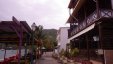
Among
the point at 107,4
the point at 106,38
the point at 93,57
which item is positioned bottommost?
the point at 93,57

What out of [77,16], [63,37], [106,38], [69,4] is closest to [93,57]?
[106,38]

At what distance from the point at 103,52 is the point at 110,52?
2.52ft

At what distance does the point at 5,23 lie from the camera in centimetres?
936

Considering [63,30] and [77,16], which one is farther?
[63,30]

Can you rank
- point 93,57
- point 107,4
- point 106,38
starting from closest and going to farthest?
point 106,38 → point 107,4 → point 93,57

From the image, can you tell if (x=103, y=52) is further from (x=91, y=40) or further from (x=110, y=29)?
(x=91, y=40)

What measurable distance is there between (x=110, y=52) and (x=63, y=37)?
129ft

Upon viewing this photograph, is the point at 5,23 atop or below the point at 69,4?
below

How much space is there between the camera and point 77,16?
25516 mm

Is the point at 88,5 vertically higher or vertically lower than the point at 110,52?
higher

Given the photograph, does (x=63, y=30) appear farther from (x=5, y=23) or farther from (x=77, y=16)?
(x=5, y=23)

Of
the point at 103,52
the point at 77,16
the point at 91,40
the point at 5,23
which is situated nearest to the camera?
the point at 5,23

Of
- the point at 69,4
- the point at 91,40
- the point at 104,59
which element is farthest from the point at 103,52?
the point at 69,4

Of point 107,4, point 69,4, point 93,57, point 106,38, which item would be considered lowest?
point 93,57
